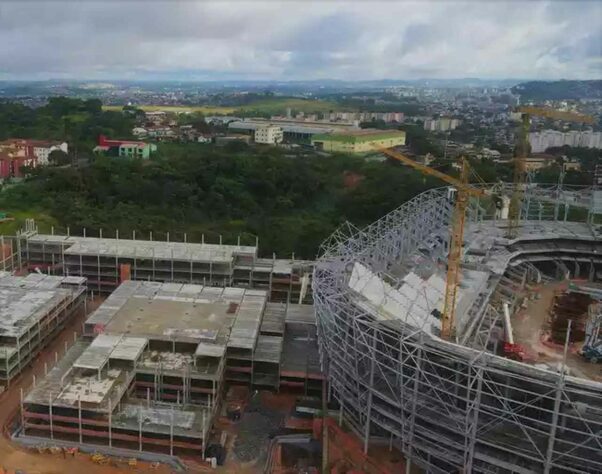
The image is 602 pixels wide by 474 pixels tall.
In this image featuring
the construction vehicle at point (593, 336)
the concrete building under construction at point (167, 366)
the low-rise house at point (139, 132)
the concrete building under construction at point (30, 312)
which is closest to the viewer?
the concrete building under construction at point (167, 366)

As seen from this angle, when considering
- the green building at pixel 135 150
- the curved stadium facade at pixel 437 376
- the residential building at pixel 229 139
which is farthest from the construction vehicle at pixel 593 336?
the residential building at pixel 229 139

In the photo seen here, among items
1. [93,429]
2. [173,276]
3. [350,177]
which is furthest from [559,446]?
[350,177]

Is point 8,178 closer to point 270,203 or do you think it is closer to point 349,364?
point 270,203

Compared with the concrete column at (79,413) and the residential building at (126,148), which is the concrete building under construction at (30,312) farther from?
the residential building at (126,148)

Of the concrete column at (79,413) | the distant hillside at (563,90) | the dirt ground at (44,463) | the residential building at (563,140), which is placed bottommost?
the dirt ground at (44,463)

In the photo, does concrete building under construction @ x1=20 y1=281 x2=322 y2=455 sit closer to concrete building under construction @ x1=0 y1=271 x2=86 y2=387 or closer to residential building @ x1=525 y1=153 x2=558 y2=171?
concrete building under construction @ x1=0 y1=271 x2=86 y2=387

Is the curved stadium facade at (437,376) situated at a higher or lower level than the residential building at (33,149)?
lower
